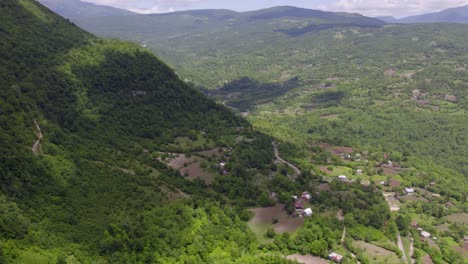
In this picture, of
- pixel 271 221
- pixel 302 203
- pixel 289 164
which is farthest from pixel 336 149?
pixel 271 221

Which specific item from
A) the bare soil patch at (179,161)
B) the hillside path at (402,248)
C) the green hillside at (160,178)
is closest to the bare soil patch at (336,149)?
the green hillside at (160,178)

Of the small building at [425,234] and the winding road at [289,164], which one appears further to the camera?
the winding road at [289,164]

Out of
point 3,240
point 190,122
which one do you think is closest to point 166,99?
point 190,122

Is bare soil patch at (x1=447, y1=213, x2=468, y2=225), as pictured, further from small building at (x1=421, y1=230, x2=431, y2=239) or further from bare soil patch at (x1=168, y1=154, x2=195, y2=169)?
bare soil patch at (x1=168, y1=154, x2=195, y2=169)

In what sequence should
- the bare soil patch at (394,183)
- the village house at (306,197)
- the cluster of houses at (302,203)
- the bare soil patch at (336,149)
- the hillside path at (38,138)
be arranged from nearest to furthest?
the hillside path at (38,138) < the cluster of houses at (302,203) < the village house at (306,197) < the bare soil patch at (394,183) < the bare soil patch at (336,149)

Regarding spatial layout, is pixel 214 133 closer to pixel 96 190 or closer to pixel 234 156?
pixel 234 156

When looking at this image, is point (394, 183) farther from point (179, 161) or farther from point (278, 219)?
point (179, 161)

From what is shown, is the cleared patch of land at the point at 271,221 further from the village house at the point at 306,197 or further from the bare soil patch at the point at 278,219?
the village house at the point at 306,197
